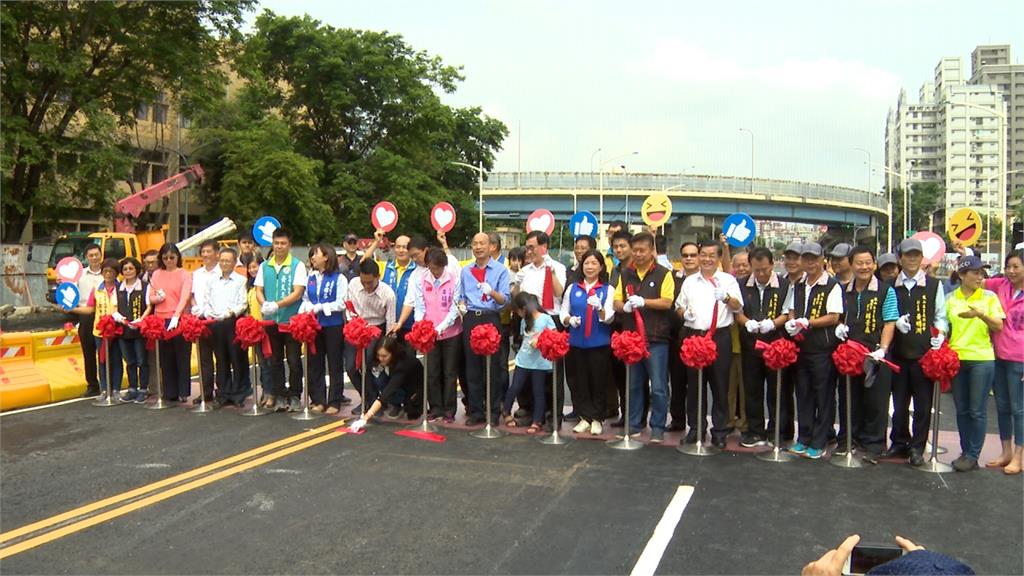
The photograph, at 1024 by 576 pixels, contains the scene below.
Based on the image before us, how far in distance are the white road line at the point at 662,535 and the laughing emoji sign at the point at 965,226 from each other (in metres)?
10.7

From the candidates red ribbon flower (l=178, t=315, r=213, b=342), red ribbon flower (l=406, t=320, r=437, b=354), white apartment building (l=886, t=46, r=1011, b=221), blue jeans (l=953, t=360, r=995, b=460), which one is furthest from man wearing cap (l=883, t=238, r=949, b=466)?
white apartment building (l=886, t=46, r=1011, b=221)

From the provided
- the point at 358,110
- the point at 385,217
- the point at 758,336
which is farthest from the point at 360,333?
the point at 358,110

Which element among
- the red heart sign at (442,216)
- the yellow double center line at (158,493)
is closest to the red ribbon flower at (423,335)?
the yellow double center line at (158,493)

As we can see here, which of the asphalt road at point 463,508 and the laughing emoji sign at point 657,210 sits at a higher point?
the laughing emoji sign at point 657,210

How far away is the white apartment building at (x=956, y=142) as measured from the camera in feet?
388

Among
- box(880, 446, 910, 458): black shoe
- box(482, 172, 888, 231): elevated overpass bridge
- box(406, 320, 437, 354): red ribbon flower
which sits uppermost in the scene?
box(482, 172, 888, 231): elevated overpass bridge

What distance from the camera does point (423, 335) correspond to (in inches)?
317

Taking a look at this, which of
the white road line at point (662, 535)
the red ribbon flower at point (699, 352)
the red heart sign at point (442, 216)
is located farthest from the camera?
the red heart sign at point (442, 216)

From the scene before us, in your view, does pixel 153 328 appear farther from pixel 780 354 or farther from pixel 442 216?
pixel 780 354

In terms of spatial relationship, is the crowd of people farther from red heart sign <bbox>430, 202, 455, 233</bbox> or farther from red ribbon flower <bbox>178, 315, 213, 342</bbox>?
red heart sign <bbox>430, 202, 455, 233</bbox>

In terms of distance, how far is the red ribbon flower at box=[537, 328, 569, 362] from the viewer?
7.57 metres

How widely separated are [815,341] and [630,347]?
5.44 ft

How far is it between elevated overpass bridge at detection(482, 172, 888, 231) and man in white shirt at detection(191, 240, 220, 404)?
1854 inches

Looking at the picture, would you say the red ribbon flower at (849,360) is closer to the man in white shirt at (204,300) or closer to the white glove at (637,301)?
the white glove at (637,301)
